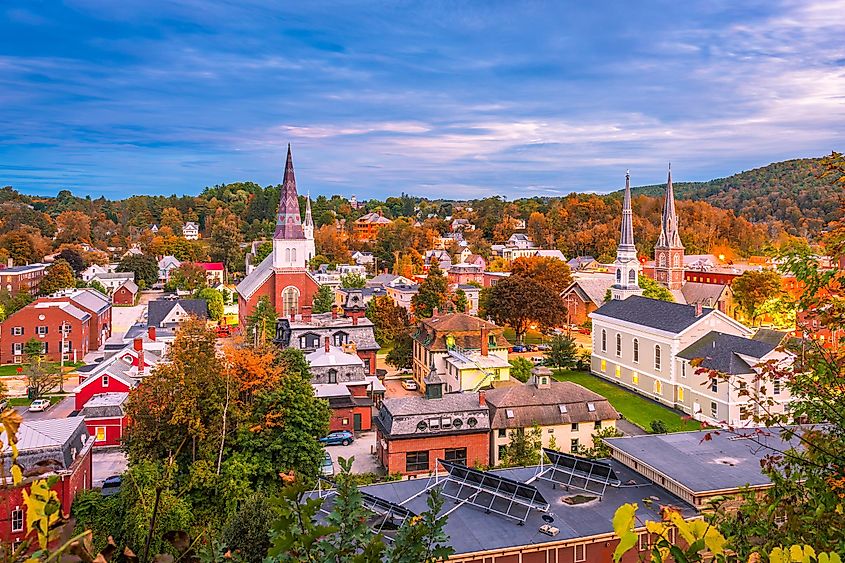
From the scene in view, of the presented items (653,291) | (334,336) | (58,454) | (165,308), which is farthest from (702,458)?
(165,308)

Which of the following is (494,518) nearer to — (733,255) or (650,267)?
(650,267)

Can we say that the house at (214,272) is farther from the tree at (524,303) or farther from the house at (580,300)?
the tree at (524,303)

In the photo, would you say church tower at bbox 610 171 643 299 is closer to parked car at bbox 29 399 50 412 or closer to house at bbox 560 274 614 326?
house at bbox 560 274 614 326

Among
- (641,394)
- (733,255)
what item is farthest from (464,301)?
(733,255)

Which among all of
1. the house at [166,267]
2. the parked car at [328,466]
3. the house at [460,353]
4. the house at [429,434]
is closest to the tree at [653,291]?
the house at [460,353]

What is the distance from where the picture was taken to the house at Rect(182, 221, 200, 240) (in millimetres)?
107875

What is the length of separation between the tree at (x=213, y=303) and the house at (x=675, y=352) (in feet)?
99.6

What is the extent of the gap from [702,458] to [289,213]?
3525cm

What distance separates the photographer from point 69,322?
38.7 meters

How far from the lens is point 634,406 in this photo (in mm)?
30156

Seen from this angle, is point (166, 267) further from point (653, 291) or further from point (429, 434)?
point (429, 434)

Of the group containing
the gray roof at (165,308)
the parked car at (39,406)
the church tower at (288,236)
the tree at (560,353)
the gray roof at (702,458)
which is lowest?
the parked car at (39,406)

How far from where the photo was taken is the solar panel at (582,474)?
49.5 feet

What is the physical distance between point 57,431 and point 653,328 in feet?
81.9
